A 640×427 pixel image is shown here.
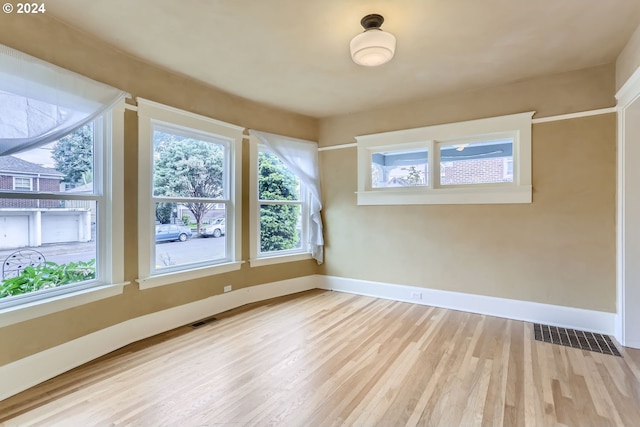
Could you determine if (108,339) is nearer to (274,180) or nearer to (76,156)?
(76,156)

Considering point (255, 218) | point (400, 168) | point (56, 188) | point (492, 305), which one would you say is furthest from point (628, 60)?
point (56, 188)

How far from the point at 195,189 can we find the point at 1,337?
6.50 feet

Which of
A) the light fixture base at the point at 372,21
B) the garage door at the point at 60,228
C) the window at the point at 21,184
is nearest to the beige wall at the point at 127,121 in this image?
the garage door at the point at 60,228

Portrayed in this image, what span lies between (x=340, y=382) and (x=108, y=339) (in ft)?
6.76

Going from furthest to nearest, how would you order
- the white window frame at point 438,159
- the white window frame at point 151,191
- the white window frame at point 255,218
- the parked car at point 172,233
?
the white window frame at point 255,218, the white window frame at point 438,159, the parked car at point 172,233, the white window frame at point 151,191

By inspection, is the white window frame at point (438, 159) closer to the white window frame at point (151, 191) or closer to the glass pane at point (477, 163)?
the glass pane at point (477, 163)

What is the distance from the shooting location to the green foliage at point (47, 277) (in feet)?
7.23

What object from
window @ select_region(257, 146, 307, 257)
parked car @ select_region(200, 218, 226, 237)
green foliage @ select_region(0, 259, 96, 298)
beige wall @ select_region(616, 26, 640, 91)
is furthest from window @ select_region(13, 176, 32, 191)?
beige wall @ select_region(616, 26, 640, 91)

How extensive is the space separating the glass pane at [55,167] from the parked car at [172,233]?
0.74 metres

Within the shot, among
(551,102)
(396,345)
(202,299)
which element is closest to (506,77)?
(551,102)

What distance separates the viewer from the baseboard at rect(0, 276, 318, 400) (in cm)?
212

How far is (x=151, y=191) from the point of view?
307 centimetres

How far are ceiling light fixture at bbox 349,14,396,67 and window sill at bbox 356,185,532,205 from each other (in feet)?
6.84

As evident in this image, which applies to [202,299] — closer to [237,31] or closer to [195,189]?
[195,189]
